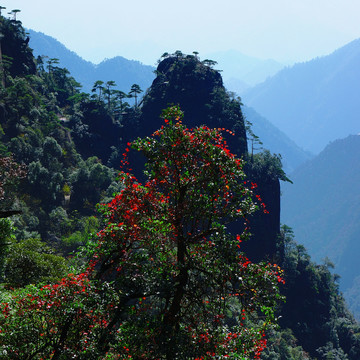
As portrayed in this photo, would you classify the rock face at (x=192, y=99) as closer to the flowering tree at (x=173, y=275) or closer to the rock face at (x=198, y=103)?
the rock face at (x=198, y=103)

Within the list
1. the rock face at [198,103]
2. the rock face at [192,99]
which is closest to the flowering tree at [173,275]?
the rock face at [198,103]

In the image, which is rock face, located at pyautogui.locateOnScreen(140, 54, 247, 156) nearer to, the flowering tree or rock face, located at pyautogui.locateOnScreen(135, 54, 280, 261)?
rock face, located at pyautogui.locateOnScreen(135, 54, 280, 261)

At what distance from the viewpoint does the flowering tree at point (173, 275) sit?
747 centimetres

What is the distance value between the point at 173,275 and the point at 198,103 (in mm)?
88696

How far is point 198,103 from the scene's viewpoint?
94.2 m

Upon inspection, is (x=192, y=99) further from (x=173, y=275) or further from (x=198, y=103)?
(x=173, y=275)

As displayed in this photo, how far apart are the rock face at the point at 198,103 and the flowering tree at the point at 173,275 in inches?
3166

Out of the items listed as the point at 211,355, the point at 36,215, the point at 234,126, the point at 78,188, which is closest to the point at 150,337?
the point at 211,355

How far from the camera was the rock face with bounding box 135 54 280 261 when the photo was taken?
89312 mm

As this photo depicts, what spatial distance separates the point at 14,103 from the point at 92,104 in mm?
24629

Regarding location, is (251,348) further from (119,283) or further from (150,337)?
(119,283)

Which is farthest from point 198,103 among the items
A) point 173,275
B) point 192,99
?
point 173,275

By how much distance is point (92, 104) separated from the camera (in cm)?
9138

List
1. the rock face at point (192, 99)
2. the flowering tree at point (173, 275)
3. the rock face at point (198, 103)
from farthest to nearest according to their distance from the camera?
the rock face at point (192, 99), the rock face at point (198, 103), the flowering tree at point (173, 275)
